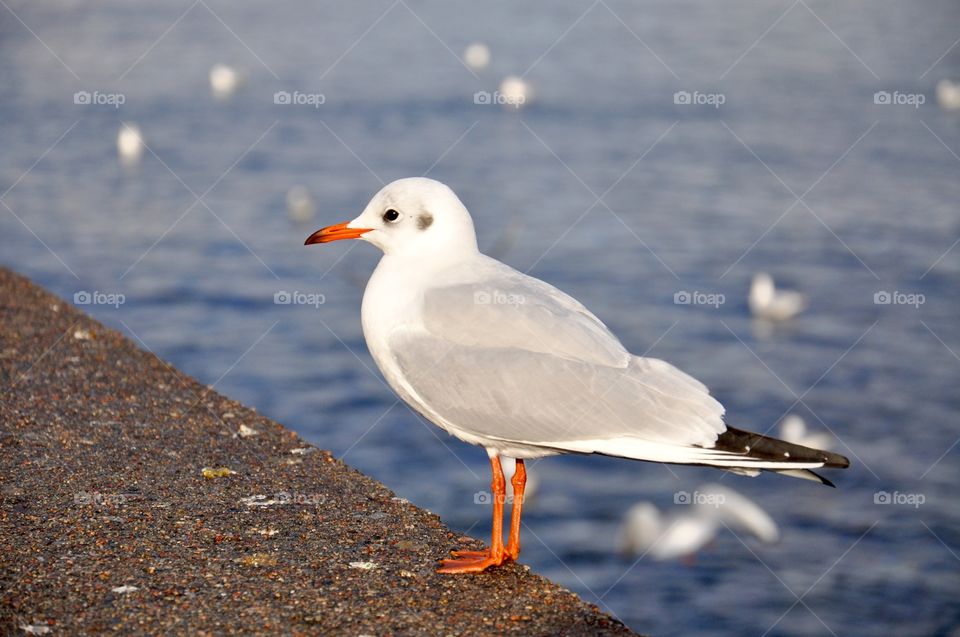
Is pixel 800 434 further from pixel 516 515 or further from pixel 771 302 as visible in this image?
pixel 516 515

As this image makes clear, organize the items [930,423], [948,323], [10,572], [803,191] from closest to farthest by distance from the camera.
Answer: [10,572]
[930,423]
[948,323]
[803,191]

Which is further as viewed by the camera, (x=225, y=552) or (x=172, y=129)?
(x=172, y=129)

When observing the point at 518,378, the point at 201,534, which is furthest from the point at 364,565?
the point at 518,378

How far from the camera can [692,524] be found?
23.6ft

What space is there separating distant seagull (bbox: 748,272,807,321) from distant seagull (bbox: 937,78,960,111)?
22.9 feet

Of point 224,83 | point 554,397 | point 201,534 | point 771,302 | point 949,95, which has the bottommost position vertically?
point 201,534

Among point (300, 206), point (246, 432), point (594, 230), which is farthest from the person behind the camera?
point (594, 230)

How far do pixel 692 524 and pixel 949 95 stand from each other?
34.8ft

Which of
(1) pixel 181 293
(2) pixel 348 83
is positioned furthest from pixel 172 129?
(1) pixel 181 293

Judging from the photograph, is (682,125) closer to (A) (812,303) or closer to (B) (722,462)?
(A) (812,303)

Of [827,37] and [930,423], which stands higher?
[827,37]

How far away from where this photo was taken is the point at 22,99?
671 inches

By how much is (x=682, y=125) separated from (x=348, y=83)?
514 centimetres

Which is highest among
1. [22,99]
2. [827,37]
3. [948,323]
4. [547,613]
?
[827,37]
